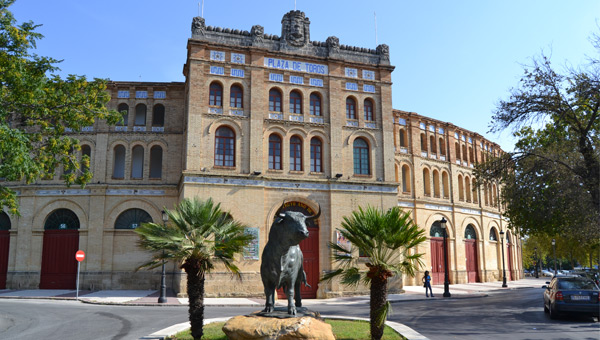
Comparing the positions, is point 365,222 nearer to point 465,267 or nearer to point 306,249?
point 306,249

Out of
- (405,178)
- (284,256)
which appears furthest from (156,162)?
(284,256)

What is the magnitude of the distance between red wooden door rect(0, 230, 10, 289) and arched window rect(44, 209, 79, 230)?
7.74ft

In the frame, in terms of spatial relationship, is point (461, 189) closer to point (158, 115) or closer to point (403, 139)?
point (403, 139)

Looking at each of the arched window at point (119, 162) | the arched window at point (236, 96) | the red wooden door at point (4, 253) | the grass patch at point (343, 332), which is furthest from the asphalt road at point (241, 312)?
the arched window at point (236, 96)

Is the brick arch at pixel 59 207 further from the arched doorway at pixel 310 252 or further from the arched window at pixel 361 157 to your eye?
the arched window at pixel 361 157

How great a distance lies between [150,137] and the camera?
2809 cm

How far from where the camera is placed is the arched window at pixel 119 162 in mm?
28328

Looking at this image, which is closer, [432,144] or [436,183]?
[436,183]

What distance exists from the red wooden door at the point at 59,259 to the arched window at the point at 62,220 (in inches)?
13.3

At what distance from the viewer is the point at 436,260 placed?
109ft

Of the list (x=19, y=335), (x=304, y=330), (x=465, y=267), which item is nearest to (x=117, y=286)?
(x=19, y=335)

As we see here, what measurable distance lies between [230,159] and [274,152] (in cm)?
250

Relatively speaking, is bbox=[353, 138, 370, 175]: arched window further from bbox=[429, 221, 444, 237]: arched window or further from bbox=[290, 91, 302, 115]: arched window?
bbox=[429, 221, 444, 237]: arched window

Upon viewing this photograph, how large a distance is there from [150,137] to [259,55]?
857 cm
